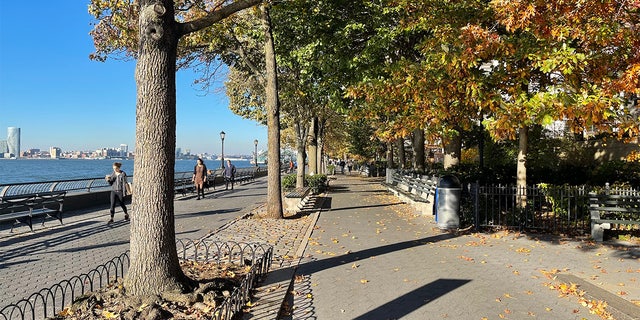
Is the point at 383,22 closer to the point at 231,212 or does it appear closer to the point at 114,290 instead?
the point at 231,212

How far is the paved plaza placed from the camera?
533cm

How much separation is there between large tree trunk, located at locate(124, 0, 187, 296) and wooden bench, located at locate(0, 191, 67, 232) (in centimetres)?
690

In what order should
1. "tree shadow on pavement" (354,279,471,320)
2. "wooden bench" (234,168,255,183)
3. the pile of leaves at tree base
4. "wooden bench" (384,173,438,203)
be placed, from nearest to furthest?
the pile of leaves at tree base, "tree shadow on pavement" (354,279,471,320), "wooden bench" (384,173,438,203), "wooden bench" (234,168,255,183)

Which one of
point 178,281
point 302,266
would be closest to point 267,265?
point 302,266

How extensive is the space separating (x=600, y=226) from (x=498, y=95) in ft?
11.3

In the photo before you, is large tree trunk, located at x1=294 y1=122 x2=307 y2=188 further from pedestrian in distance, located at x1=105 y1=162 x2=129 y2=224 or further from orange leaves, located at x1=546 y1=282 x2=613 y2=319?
orange leaves, located at x1=546 y1=282 x2=613 y2=319

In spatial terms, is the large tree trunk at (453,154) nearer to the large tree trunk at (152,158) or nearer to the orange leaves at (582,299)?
the orange leaves at (582,299)

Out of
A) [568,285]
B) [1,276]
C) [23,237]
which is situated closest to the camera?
[568,285]

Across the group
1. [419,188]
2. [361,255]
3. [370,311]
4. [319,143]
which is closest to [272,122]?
[361,255]

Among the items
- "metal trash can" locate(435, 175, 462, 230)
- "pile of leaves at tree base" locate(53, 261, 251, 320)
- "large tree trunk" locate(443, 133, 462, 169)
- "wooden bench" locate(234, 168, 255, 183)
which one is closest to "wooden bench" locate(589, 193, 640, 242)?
"metal trash can" locate(435, 175, 462, 230)

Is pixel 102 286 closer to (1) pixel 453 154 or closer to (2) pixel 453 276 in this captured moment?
(2) pixel 453 276

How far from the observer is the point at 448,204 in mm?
10891

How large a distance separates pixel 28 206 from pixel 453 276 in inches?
395

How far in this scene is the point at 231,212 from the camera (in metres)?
15.0
